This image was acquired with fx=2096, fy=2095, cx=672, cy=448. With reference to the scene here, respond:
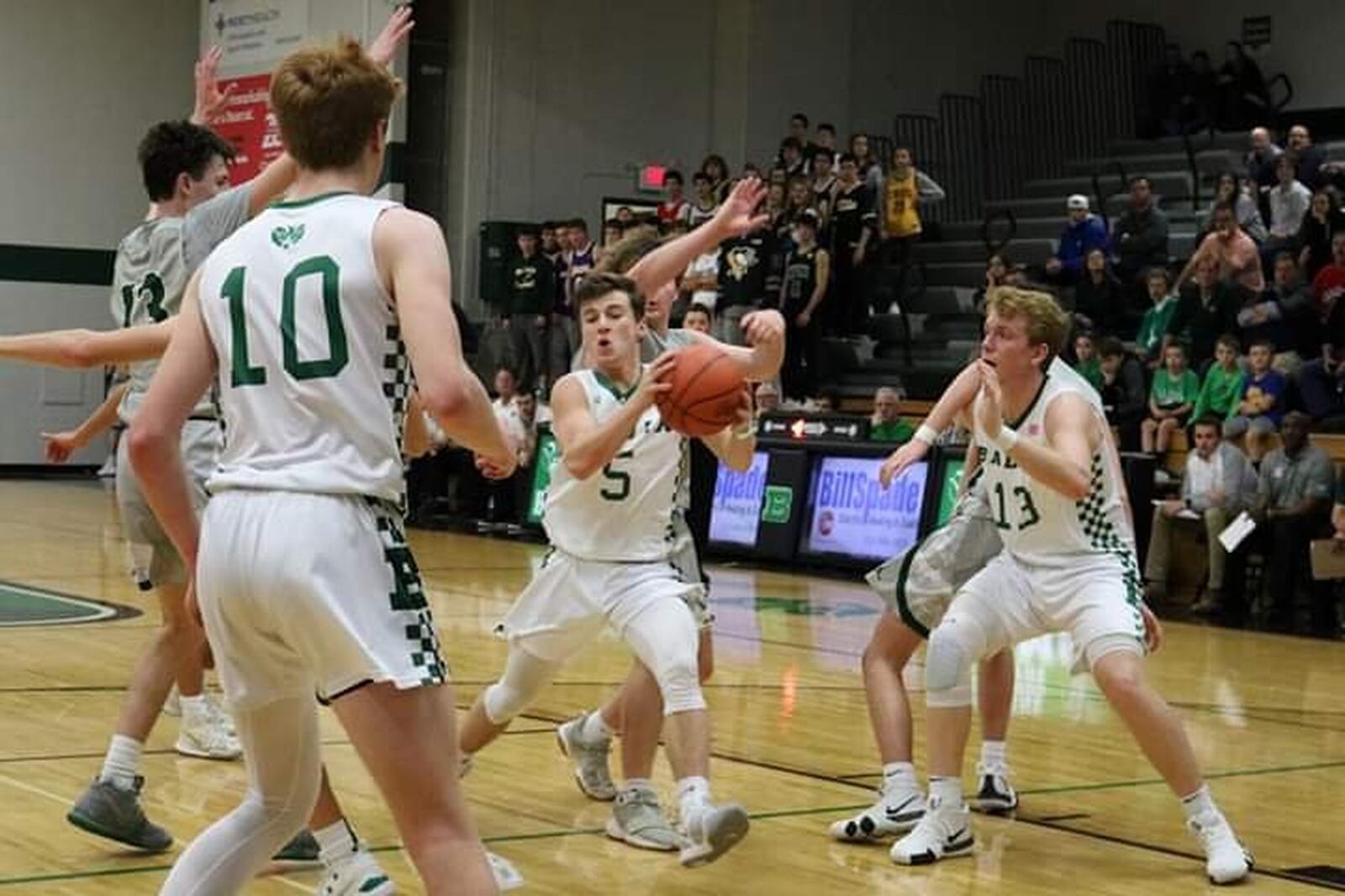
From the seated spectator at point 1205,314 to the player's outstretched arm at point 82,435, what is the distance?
11.2 meters

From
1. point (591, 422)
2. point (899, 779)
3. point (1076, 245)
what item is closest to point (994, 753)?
point (899, 779)

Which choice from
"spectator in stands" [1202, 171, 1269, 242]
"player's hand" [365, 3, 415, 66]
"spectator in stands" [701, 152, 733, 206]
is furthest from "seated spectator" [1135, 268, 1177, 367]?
"player's hand" [365, 3, 415, 66]

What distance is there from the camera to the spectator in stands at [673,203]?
2141 cm

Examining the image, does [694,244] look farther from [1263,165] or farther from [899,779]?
[1263,165]

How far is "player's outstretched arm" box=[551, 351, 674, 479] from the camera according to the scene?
216 inches

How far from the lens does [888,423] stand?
16.5 metres

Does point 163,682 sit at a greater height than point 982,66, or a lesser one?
lesser

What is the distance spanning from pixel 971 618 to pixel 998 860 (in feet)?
2.37

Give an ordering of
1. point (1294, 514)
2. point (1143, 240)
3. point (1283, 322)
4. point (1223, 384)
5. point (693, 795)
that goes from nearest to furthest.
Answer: point (693, 795) → point (1294, 514) → point (1223, 384) → point (1283, 322) → point (1143, 240)

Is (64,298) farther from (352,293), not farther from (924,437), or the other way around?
(352,293)

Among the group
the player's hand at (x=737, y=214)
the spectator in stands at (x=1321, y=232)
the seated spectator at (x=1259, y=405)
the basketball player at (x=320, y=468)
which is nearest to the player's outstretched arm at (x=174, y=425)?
the basketball player at (x=320, y=468)

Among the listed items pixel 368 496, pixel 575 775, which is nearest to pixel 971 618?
pixel 575 775

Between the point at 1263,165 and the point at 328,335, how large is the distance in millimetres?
16542

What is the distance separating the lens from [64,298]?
26219mm
